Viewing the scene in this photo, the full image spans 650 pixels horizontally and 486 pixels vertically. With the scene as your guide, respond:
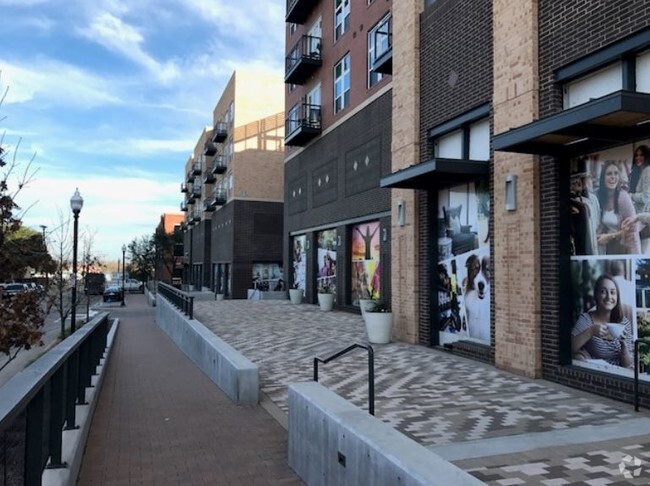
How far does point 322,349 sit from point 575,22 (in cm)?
748

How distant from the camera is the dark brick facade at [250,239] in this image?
132ft

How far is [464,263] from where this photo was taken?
11109mm

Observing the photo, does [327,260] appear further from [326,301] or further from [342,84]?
[342,84]

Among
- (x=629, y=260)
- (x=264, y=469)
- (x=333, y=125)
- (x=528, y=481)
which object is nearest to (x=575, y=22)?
(x=629, y=260)

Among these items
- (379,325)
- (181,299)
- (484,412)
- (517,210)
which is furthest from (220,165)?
(484,412)

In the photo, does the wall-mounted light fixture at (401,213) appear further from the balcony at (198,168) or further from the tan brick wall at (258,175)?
the balcony at (198,168)

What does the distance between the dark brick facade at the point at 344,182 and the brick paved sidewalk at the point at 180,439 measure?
9805 millimetres

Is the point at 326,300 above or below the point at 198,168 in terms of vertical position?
below

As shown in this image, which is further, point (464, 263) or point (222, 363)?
point (464, 263)

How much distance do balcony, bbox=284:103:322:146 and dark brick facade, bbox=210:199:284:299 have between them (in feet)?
46.8

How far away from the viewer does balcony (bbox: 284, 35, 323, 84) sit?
83.0 ft

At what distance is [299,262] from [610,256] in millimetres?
20667

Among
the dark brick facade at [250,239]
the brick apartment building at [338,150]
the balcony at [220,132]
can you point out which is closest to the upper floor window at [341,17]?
the brick apartment building at [338,150]

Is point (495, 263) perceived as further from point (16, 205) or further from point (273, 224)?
point (273, 224)
